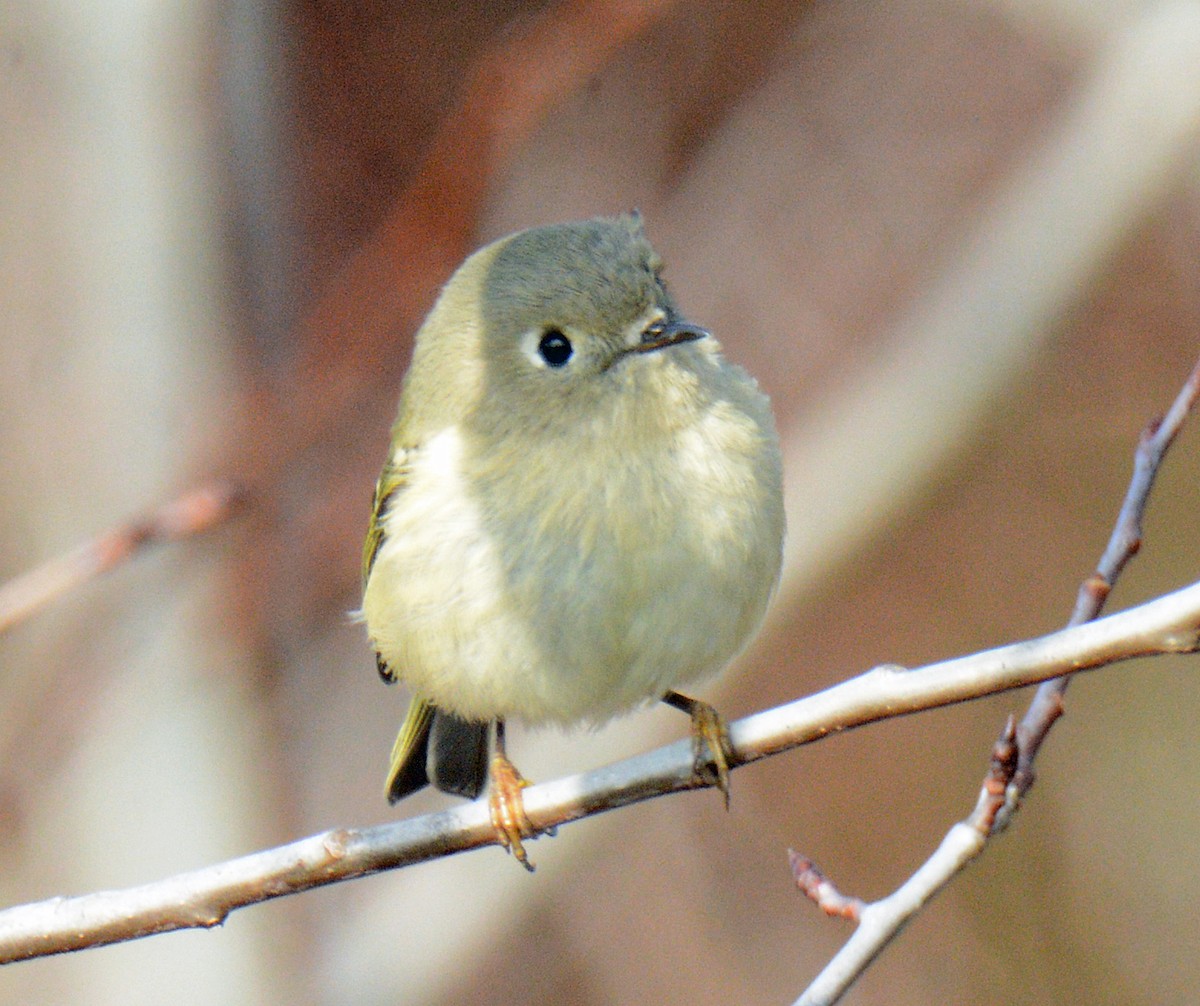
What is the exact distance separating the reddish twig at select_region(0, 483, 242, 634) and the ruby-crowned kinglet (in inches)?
10.1

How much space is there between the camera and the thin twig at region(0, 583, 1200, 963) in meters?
1.28

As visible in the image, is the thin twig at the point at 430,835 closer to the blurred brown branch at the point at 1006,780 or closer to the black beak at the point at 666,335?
the blurred brown branch at the point at 1006,780

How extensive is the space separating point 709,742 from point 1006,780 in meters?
0.42

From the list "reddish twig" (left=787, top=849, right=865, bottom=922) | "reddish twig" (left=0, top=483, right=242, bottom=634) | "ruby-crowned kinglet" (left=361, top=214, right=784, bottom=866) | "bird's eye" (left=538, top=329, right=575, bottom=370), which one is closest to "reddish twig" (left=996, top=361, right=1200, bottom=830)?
"reddish twig" (left=787, top=849, right=865, bottom=922)

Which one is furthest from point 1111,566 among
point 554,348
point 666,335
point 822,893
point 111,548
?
point 111,548

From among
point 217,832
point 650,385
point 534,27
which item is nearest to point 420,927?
point 217,832

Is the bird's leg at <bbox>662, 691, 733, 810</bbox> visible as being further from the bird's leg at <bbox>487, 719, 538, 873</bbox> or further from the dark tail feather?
the dark tail feather

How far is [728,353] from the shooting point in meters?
3.36

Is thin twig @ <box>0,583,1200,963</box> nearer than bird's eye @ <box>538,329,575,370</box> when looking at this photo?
Yes

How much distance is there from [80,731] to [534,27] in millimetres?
1405

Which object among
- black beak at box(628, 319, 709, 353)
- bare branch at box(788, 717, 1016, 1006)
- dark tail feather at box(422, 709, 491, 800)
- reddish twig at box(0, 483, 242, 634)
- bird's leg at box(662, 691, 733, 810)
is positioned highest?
reddish twig at box(0, 483, 242, 634)

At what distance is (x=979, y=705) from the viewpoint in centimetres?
401

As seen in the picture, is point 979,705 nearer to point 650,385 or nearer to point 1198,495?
point 1198,495

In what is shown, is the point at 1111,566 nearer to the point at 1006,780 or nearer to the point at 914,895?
the point at 1006,780
